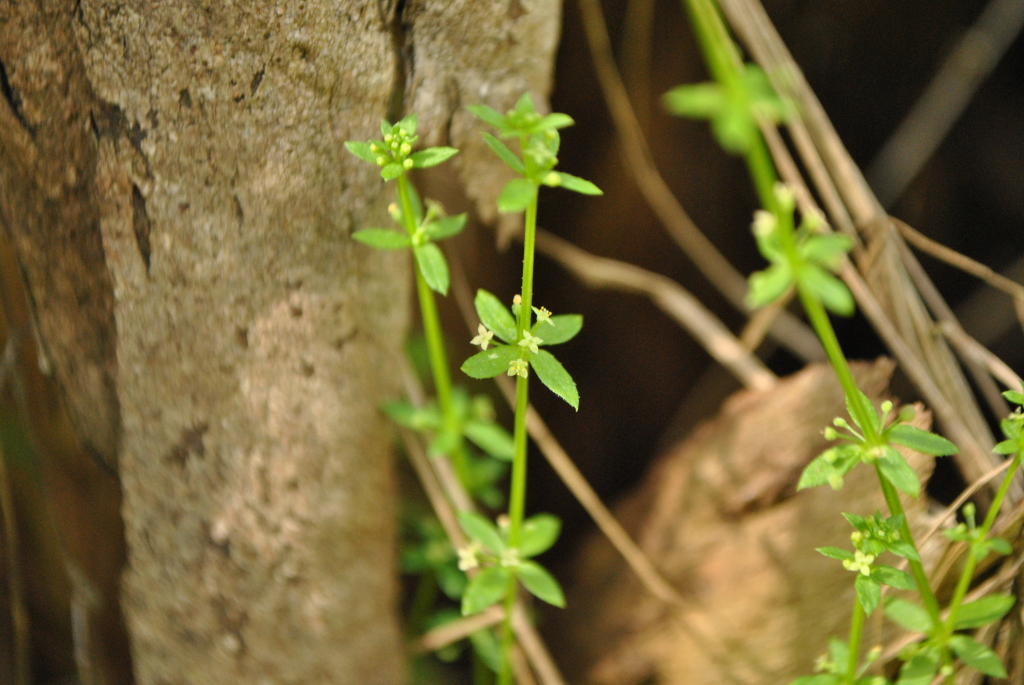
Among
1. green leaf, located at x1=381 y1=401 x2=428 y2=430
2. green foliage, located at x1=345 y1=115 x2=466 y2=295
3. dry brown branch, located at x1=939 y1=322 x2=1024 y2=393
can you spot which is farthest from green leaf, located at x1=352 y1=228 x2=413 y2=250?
dry brown branch, located at x1=939 y1=322 x2=1024 y2=393

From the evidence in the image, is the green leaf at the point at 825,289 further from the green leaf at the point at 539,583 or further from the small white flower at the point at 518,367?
the green leaf at the point at 539,583

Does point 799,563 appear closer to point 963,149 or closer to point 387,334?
point 387,334

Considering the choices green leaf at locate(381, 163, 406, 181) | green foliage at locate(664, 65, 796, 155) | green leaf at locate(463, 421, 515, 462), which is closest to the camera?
green foliage at locate(664, 65, 796, 155)

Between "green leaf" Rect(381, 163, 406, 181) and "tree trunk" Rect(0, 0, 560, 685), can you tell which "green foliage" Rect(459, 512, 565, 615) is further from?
"green leaf" Rect(381, 163, 406, 181)

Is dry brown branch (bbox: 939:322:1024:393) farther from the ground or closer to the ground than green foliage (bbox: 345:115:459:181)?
closer to the ground

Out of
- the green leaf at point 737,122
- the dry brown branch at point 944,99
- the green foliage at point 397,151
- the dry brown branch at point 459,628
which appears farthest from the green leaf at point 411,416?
the dry brown branch at point 944,99

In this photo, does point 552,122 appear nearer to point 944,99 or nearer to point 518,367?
point 518,367
